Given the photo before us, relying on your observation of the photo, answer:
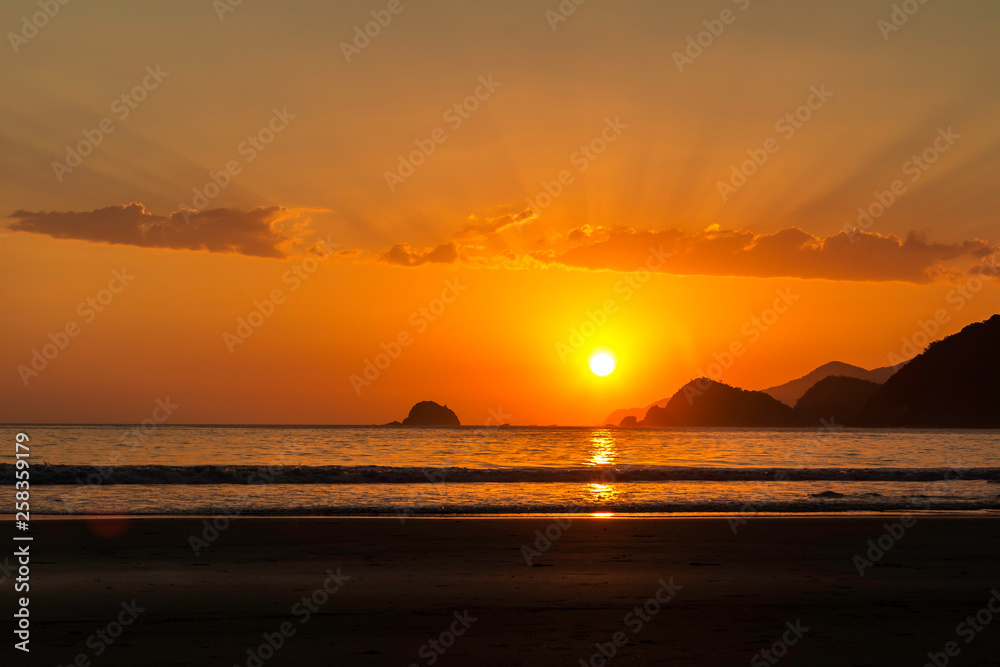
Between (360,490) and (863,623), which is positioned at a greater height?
(360,490)

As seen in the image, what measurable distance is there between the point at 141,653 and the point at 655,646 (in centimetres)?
502

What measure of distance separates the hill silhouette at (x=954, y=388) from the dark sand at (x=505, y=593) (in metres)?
192

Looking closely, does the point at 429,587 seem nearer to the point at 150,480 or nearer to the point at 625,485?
the point at 625,485

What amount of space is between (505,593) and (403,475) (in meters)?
26.0

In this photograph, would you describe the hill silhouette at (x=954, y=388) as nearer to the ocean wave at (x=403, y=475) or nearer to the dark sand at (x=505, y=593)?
the ocean wave at (x=403, y=475)

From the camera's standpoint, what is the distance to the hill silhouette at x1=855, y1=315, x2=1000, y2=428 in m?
178

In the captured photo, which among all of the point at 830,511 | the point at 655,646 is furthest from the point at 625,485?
the point at 655,646

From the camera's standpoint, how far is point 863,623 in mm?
8594

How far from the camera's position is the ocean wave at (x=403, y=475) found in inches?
1266

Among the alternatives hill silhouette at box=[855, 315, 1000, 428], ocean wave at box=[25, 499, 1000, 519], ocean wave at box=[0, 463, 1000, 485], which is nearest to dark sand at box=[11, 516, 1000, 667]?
ocean wave at box=[25, 499, 1000, 519]

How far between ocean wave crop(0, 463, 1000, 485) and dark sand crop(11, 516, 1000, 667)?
16.5 meters

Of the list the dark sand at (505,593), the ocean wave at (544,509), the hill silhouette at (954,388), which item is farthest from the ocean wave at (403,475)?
the hill silhouette at (954,388)

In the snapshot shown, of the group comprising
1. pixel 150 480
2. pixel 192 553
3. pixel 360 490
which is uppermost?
pixel 150 480

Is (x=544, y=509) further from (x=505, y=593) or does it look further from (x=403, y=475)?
(x=403, y=475)
